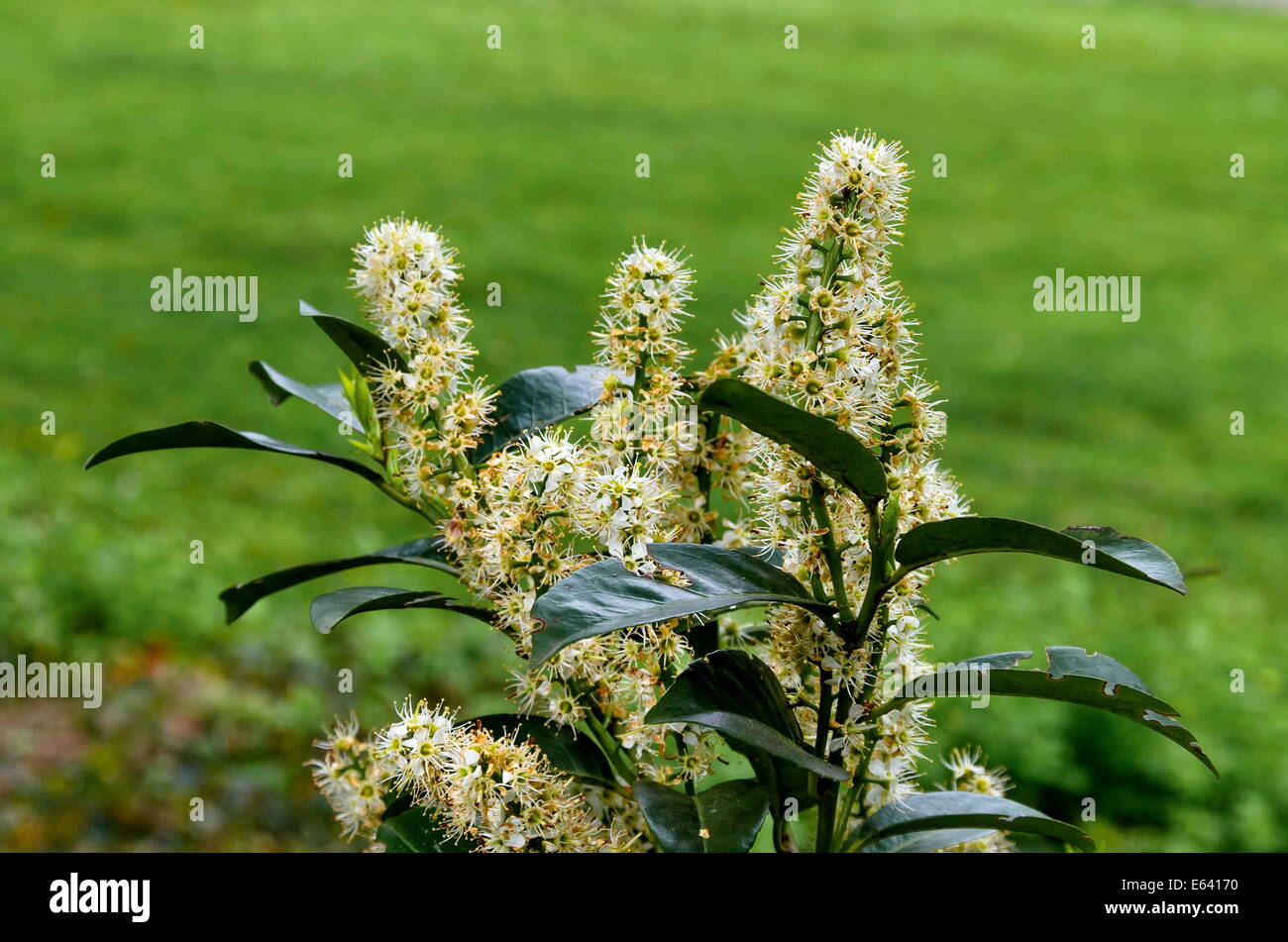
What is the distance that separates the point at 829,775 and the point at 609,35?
12.0 m

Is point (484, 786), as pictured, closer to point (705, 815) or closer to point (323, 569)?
point (705, 815)

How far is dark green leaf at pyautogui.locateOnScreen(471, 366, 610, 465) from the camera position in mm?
1344

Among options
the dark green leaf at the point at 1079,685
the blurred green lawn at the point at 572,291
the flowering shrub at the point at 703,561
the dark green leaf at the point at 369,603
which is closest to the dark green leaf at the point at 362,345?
the flowering shrub at the point at 703,561

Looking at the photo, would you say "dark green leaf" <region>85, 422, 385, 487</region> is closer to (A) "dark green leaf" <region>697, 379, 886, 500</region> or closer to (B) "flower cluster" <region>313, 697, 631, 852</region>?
(B) "flower cluster" <region>313, 697, 631, 852</region>

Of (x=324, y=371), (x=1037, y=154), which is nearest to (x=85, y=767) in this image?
(x=324, y=371)

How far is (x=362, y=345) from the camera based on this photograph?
1.30m

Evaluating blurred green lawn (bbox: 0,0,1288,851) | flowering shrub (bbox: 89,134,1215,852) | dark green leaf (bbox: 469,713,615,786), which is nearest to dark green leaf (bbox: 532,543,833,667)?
→ flowering shrub (bbox: 89,134,1215,852)

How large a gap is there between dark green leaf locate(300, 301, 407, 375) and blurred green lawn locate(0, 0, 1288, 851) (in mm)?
2210

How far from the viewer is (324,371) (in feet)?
21.0

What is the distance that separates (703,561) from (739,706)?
116 mm

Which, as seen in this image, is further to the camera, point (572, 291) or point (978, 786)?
point (572, 291)

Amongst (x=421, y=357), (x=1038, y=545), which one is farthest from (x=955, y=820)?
(x=421, y=357)

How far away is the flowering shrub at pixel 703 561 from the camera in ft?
3.39

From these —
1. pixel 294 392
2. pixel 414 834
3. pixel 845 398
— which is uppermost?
pixel 294 392
